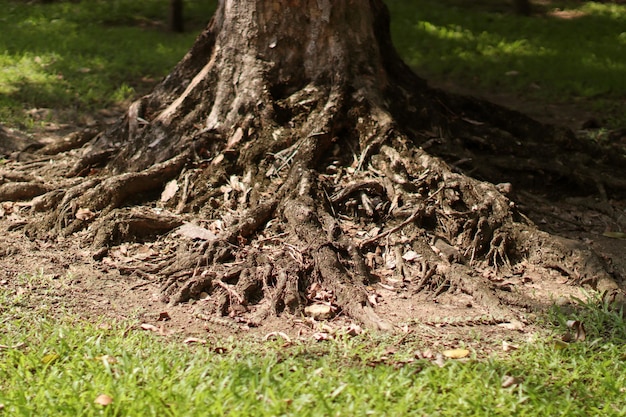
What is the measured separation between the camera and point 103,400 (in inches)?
143

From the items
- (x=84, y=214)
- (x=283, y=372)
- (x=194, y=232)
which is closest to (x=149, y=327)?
(x=283, y=372)

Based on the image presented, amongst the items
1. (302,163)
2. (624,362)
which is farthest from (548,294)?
(302,163)

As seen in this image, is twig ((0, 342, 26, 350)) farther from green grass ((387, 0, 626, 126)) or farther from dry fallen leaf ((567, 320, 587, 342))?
green grass ((387, 0, 626, 126))

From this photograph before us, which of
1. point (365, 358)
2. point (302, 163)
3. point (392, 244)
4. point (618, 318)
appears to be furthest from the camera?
point (302, 163)

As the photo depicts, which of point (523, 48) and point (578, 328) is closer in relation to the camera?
point (578, 328)

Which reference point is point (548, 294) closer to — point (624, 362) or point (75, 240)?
point (624, 362)

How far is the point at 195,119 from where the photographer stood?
6797 mm

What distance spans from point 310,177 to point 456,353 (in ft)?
6.83

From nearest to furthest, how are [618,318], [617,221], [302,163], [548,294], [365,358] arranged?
1. [365,358]
2. [618,318]
3. [548,294]
4. [302,163]
5. [617,221]

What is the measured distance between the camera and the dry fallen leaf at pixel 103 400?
3611mm

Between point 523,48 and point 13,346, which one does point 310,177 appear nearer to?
point 13,346

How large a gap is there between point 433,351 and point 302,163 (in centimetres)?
217

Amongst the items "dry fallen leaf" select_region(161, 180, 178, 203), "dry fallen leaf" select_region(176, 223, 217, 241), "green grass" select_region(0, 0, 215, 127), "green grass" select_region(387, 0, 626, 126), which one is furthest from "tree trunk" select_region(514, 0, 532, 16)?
"dry fallen leaf" select_region(176, 223, 217, 241)

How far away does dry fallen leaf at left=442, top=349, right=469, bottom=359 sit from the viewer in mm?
4312
